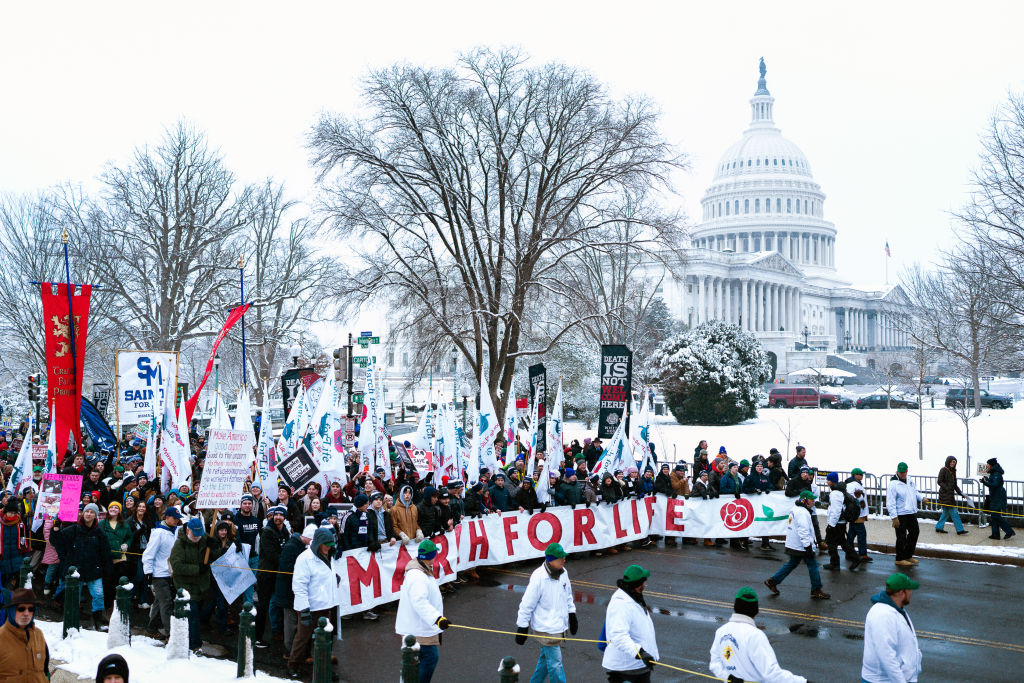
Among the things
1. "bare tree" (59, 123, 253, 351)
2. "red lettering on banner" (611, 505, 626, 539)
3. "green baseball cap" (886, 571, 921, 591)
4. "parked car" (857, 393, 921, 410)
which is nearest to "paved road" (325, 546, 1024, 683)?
"red lettering on banner" (611, 505, 626, 539)

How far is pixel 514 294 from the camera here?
27.6 metres

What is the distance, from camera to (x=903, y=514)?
14.5 metres

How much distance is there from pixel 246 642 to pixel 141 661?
1.32 m

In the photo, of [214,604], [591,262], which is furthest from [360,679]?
[591,262]

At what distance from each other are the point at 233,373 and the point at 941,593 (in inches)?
2312

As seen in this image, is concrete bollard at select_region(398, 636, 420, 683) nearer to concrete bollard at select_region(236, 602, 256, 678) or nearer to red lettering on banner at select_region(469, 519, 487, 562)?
concrete bollard at select_region(236, 602, 256, 678)

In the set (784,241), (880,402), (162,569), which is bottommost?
(162,569)

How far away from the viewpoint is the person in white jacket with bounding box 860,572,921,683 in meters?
6.46

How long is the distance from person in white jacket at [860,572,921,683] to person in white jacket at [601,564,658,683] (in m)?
1.57

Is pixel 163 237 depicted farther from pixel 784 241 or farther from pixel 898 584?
pixel 784 241

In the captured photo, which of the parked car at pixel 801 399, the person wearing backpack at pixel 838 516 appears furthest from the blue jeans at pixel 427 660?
the parked car at pixel 801 399

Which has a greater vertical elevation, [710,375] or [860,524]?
[710,375]

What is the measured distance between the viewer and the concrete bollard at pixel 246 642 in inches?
335

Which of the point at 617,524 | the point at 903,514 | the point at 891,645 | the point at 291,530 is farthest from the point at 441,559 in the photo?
the point at 903,514
